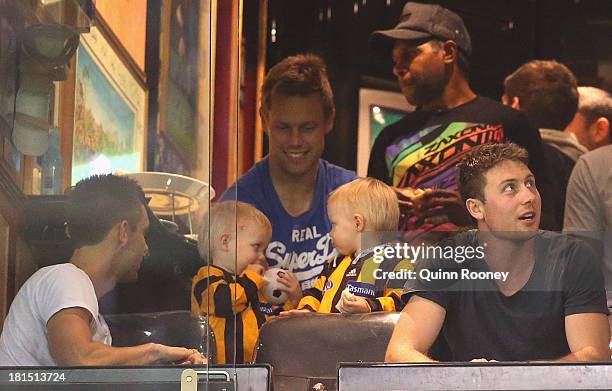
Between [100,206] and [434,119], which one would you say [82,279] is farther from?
[434,119]

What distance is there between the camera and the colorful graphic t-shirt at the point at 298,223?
3469 millimetres

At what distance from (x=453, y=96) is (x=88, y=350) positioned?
60.9 inches

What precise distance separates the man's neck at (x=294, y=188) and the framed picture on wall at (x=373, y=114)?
0.14 m

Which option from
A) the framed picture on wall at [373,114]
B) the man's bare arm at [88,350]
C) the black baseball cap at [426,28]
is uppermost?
the black baseball cap at [426,28]

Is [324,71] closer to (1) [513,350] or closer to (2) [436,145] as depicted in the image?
(2) [436,145]

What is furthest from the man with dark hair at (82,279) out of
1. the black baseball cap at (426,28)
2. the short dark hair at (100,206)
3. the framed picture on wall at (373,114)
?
the black baseball cap at (426,28)

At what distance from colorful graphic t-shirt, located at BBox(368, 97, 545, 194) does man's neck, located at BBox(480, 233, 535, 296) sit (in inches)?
19.7

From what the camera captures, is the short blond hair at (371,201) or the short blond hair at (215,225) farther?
the short blond hair at (371,201)

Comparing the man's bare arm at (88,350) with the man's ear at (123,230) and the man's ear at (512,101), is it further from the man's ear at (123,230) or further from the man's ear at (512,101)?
the man's ear at (512,101)

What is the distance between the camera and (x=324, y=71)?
12.0ft

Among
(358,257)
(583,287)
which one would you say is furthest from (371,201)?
(583,287)

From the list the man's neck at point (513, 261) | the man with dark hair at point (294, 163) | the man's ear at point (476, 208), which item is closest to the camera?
the man's neck at point (513, 261)

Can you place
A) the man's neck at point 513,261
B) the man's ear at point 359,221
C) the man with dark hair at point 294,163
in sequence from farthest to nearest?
the man with dark hair at point 294,163 → the man's ear at point 359,221 → the man's neck at point 513,261

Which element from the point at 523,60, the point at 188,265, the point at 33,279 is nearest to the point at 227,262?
the point at 188,265
